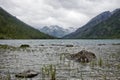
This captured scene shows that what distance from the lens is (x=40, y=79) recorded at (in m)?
31.3

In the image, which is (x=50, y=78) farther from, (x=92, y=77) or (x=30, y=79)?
(x=92, y=77)

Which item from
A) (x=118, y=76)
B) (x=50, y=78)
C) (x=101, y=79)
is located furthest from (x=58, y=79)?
(x=118, y=76)

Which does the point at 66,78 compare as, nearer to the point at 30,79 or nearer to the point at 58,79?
the point at 58,79

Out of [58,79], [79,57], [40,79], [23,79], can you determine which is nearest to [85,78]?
[58,79]

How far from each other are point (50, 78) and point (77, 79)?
3.46 m

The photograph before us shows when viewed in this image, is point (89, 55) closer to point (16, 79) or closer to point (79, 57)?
point (79, 57)

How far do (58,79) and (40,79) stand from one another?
2226mm

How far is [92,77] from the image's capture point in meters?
33.6

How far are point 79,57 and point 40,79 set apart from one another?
2601cm

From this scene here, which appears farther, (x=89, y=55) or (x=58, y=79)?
(x=89, y=55)

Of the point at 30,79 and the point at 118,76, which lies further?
the point at 118,76

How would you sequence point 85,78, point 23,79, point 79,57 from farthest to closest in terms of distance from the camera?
point 79,57 < point 85,78 < point 23,79

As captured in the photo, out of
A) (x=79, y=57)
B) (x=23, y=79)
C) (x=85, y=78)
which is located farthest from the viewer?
(x=79, y=57)

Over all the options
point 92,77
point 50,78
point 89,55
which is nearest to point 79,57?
point 89,55
